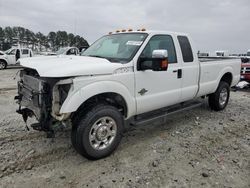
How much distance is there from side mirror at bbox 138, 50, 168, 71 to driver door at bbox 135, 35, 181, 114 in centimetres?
13

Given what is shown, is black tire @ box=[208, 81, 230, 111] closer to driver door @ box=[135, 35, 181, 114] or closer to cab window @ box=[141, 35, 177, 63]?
driver door @ box=[135, 35, 181, 114]

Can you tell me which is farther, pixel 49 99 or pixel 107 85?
pixel 107 85

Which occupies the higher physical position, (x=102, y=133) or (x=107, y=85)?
(x=107, y=85)

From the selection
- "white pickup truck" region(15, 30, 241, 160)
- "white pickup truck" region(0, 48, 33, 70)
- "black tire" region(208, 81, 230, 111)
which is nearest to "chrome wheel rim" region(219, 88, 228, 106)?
"black tire" region(208, 81, 230, 111)

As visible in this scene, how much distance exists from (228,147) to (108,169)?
2.14 metres

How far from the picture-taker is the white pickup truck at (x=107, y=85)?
3045mm

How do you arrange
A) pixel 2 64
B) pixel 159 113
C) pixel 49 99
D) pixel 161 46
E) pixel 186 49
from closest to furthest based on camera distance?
pixel 49 99 < pixel 161 46 < pixel 159 113 < pixel 186 49 < pixel 2 64

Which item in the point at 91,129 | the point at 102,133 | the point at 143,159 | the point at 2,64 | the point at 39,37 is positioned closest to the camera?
the point at 91,129

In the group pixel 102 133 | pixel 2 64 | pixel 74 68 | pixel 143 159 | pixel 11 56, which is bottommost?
pixel 143 159

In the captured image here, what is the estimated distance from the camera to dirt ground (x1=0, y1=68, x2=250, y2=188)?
296 cm

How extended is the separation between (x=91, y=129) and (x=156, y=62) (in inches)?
53.8

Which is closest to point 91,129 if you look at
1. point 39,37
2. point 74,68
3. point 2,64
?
point 74,68

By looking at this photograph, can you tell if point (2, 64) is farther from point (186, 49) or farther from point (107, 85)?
point (107, 85)

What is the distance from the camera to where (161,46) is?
4.28 meters
